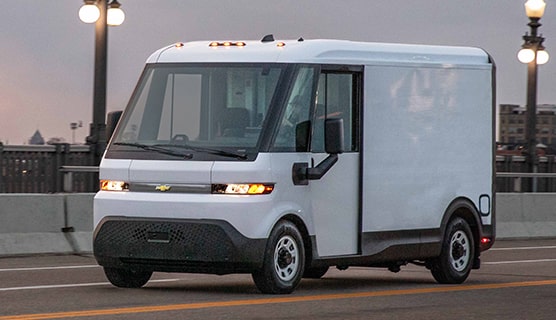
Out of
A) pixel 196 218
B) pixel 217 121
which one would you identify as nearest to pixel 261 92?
pixel 217 121

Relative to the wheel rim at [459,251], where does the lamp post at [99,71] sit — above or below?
above

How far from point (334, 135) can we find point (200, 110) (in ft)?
4.08

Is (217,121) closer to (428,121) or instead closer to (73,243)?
(428,121)

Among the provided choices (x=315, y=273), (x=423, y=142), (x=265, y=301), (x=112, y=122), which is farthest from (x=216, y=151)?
(x=423, y=142)

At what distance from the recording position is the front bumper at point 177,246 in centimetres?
1295

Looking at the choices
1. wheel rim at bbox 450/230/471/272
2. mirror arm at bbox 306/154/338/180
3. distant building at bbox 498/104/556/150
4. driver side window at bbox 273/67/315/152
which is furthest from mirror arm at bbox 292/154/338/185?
distant building at bbox 498/104/556/150

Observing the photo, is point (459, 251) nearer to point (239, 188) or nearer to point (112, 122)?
point (239, 188)

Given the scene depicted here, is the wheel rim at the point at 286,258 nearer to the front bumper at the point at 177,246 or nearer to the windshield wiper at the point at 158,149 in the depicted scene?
the front bumper at the point at 177,246

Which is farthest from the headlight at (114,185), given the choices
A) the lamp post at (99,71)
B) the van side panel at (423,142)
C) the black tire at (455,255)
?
the lamp post at (99,71)

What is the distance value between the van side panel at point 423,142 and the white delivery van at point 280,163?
0.02 m

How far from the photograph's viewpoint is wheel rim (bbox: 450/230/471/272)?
51.6 feet

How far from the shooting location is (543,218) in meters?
26.6

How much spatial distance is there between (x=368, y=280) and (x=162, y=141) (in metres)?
3.32

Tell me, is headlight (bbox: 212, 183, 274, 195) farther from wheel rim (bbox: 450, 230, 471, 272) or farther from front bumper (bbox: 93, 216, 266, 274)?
wheel rim (bbox: 450, 230, 471, 272)
